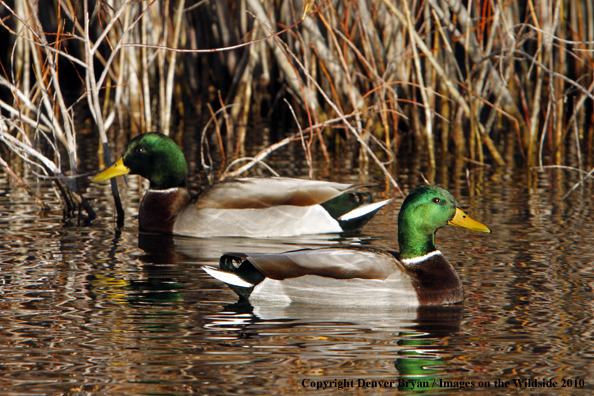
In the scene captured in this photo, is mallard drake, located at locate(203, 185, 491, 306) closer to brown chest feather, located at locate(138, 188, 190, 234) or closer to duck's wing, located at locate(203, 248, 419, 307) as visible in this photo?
duck's wing, located at locate(203, 248, 419, 307)

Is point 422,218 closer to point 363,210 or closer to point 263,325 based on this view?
point 263,325

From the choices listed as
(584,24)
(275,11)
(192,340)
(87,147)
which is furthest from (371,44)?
(192,340)

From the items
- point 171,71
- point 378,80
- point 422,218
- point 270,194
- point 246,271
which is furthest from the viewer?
point 171,71

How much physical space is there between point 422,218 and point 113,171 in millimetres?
3438

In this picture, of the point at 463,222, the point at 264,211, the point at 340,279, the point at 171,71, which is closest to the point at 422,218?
the point at 463,222

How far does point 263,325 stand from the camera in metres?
5.06

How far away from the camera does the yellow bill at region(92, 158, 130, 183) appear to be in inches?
321

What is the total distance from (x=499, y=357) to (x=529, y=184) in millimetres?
5492

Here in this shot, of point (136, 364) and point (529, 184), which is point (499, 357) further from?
point (529, 184)

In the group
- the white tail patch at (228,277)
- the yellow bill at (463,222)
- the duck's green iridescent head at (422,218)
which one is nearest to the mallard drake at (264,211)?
the yellow bill at (463,222)

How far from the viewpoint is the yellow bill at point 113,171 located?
26.7ft

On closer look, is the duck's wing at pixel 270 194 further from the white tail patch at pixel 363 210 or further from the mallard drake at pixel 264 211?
the white tail patch at pixel 363 210

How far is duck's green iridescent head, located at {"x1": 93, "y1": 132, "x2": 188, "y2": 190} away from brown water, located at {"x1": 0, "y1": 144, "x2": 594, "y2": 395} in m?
0.75

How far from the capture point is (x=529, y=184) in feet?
31.9
